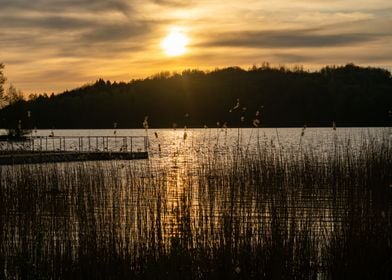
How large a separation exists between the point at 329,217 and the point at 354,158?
3781mm

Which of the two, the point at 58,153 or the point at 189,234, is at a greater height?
the point at 189,234

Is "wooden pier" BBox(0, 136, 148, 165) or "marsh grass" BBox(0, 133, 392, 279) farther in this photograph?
"wooden pier" BBox(0, 136, 148, 165)

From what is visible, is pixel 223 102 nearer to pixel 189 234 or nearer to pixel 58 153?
pixel 58 153

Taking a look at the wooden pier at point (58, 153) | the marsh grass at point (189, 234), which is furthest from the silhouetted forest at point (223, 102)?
the marsh grass at point (189, 234)

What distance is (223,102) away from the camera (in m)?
59.5

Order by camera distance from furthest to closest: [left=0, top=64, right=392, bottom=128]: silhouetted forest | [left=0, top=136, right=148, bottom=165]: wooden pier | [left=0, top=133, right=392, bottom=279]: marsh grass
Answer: [left=0, top=64, right=392, bottom=128]: silhouetted forest, [left=0, top=136, right=148, bottom=165]: wooden pier, [left=0, top=133, right=392, bottom=279]: marsh grass

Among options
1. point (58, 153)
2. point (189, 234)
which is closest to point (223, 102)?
point (58, 153)

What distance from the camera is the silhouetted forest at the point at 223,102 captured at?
60.6m

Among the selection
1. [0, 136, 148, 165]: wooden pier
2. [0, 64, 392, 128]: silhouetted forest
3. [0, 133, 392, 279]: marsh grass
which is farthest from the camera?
[0, 64, 392, 128]: silhouetted forest

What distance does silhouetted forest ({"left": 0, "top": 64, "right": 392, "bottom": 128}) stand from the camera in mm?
60625

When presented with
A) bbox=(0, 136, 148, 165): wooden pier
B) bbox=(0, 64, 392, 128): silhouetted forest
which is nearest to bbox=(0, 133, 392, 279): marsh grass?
bbox=(0, 136, 148, 165): wooden pier

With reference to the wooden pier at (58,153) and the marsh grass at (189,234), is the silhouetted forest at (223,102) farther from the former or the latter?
the marsh grass at (189,234)

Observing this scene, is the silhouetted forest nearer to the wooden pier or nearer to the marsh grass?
the wooden pier

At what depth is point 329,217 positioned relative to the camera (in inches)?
448
